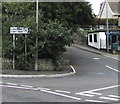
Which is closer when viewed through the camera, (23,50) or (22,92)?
(22,92)

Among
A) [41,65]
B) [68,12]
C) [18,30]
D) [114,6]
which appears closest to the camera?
[18,30]

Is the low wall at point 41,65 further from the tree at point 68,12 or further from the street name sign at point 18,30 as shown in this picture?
the tree at point 68,12

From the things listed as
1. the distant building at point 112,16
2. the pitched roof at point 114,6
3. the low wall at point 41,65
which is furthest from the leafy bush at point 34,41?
the pitched roof at point 114,6

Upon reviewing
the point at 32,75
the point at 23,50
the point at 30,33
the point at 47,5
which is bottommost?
the point at 32,75

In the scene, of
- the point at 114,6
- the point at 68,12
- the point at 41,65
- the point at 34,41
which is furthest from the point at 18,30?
the point at 114,6

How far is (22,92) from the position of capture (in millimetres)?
10555

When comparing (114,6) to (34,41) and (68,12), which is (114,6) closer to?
(68,12)

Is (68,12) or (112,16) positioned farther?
(112,16)

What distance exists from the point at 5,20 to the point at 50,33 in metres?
3.95

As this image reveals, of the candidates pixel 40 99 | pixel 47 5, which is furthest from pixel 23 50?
pixel 40 99

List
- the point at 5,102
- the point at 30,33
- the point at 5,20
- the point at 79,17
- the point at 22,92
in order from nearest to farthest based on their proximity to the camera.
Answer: the point at 5,102 < the point at 22,92 < the point at 30,33 < the point at 5,20 < the point at 79,17

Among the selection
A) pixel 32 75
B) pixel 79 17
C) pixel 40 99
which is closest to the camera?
pixel 40 99

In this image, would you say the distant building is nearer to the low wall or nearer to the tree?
the tree

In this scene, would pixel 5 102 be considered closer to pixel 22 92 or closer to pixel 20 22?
pixel 22 92
